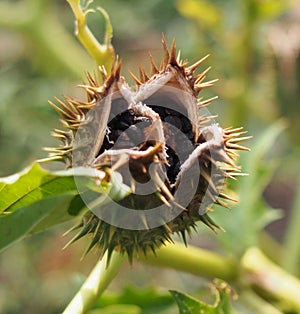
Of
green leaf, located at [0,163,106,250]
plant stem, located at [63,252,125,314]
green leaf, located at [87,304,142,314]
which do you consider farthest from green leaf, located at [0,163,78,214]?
green leaf, located at [87,304,142,314]

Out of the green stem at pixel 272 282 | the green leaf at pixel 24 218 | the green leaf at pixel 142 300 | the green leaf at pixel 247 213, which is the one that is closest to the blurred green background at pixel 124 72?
the green leaf at pixel 247 213

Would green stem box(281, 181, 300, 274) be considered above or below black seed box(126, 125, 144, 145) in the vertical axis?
below

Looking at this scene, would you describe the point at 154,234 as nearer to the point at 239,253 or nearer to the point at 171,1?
the point at 239,253

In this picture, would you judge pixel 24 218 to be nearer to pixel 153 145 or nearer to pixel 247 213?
A: pixel 153 145

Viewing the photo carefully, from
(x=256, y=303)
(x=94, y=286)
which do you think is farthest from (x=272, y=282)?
(x=94, y=286)

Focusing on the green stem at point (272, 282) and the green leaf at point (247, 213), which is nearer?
the green stem at point (272, 282)

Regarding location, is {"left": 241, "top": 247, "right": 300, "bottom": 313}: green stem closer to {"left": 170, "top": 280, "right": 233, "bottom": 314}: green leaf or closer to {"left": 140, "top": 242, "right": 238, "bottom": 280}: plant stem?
{"left": 140, "top": 242, "right": 238, "bottom": 280}: plant stem

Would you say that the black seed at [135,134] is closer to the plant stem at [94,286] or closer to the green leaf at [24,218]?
the green leaf at [24,218]
